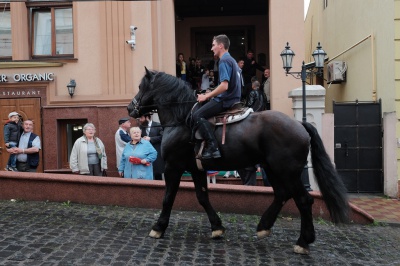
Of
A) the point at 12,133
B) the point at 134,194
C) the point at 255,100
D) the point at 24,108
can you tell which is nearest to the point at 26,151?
the point at 12,133

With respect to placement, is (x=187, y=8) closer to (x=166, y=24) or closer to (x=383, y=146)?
(x=166, y=24)

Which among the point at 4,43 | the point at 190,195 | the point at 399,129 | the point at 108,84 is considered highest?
the point at 4,43

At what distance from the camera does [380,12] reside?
1317 cm

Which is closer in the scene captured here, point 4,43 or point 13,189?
point 13,189

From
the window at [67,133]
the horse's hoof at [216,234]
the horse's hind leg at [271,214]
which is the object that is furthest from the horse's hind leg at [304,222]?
the window at [67,133]

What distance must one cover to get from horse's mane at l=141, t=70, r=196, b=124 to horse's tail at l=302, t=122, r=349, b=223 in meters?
A: 1.70

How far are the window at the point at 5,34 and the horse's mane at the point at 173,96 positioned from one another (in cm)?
908

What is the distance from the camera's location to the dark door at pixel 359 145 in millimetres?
12992

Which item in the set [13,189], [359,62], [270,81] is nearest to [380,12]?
[359,62]

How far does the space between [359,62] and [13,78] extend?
1024cm

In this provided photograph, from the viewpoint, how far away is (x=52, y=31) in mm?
14828

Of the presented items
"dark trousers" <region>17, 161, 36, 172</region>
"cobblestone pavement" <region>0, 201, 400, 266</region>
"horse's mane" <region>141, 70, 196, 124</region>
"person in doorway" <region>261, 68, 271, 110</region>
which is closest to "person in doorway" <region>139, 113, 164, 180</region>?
"cobblestone pavement" <region>0, 201, 400, 266</region>

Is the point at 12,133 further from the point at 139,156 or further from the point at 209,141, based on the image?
the point at 209,141

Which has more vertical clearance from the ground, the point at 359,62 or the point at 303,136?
the point at 359,62
